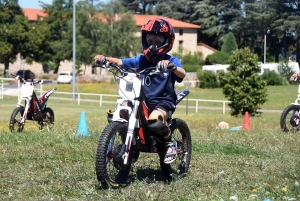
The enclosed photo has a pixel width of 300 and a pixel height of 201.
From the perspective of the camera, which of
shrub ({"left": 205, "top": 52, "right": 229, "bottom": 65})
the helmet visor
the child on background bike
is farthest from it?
shrub ({"left": 205, "top": 52, "right": 229, "bottom": 65})

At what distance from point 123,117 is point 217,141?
3760 millimetres

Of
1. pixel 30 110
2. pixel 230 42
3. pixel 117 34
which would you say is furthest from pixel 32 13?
pixel 30 110

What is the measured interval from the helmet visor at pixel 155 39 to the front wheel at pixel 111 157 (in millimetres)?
1089

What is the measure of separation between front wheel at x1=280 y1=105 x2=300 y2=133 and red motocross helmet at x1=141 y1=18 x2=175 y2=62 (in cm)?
652

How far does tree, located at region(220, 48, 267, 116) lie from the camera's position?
23.8 m

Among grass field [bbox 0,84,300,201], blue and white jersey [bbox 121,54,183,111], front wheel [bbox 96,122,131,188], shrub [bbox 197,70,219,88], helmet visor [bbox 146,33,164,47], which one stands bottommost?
shrub [bbox 197,70,219,88]

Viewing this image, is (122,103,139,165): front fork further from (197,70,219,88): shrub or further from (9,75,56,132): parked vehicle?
(197,70,219,88): shrub

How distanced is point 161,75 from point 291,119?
6.64 m

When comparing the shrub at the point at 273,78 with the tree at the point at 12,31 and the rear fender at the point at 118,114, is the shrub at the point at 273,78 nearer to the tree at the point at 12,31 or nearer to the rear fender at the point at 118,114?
the tree at the point at 12,31

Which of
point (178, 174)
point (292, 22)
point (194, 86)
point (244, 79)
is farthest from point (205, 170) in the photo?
point (292, 22)

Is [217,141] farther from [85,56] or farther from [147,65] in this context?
[85,56]

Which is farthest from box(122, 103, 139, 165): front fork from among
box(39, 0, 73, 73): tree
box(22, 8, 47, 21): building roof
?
box(22, 8, 47, 21): building roof

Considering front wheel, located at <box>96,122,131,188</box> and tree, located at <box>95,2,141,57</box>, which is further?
tree, located at <box>95,2,141,57</box>

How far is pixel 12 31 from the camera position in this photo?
68250 mm
